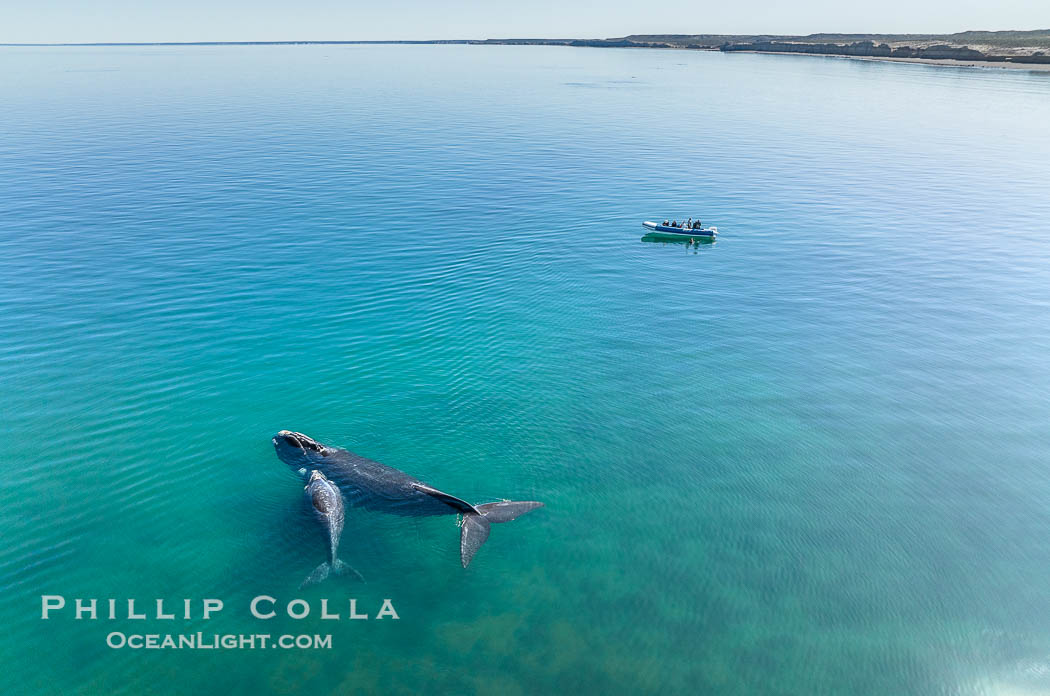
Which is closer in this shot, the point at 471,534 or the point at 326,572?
the point at 326,572

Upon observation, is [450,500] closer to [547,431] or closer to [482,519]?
[482,519]

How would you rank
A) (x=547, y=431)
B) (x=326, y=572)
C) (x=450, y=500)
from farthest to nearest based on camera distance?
(x=547, y=431) → (x=450, y=500) → (x=326, y=572)

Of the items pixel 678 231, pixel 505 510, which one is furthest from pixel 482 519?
pixel 678 231

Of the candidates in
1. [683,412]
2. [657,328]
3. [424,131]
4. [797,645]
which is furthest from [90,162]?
[797,645]

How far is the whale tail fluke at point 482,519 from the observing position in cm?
2644

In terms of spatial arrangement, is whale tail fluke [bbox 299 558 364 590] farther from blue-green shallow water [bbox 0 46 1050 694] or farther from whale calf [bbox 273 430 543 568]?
whale calf [bbox 273 430 543 568]

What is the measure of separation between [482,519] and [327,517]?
727 centimetres

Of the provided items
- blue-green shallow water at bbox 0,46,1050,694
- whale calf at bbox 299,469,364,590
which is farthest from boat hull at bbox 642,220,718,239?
whale calf at bbox 299,469,364,590

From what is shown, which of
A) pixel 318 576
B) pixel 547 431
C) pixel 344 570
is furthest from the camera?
pixel 547 431

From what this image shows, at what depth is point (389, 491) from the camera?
92.8 ft

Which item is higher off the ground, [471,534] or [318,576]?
[471,534]

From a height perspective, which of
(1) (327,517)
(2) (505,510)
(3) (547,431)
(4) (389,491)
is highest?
(4) (389,491)

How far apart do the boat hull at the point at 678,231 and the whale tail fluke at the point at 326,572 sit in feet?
173

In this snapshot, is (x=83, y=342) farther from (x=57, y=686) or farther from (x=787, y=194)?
(x=787, y=194)
